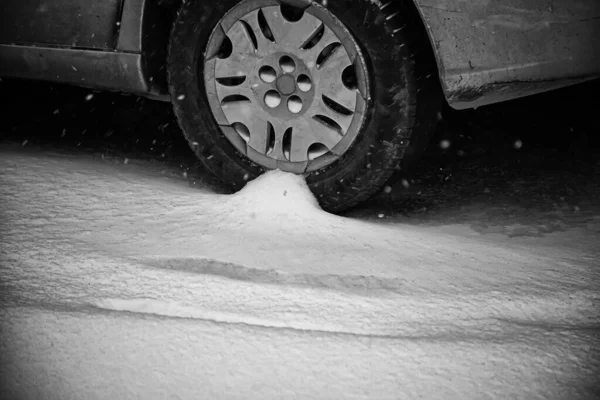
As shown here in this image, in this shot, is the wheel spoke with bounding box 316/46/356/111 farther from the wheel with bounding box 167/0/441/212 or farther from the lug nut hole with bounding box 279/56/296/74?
the lug nut hole with bounding box 279/56/296/74

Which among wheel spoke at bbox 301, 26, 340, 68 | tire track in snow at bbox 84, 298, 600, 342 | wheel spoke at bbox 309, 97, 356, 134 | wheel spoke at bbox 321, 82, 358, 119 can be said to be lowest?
tire track in snow at bbox 84, 298, 600, 342

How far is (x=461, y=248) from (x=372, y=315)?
0.76 metres

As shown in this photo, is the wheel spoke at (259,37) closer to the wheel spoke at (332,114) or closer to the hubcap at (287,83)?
the hubcap at (287,83)

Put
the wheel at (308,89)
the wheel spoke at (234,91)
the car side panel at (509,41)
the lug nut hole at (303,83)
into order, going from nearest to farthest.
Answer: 1. the car side panel at (509,41)
2. the wheel at (308,89)
3. the lug nut hole at (303,83)
4. the wheel spoke at (234,91)

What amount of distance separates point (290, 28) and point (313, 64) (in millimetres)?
189

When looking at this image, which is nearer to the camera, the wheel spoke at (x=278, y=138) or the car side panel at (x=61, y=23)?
the wheel spoke at (x=278, y=138)

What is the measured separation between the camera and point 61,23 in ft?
9.73

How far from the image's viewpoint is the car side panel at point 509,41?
2.33m

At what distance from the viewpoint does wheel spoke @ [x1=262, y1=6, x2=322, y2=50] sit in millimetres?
2605

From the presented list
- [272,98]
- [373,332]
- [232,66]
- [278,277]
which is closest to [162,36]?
[232,66]

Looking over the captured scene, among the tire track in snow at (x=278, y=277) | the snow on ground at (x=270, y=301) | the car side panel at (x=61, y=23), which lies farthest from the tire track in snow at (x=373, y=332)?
the car side panel at (x=61, y=23)

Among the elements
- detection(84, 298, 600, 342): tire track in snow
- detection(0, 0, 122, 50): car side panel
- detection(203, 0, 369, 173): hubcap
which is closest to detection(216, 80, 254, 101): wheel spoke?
detection(203, 0, 369, 173): hubcap

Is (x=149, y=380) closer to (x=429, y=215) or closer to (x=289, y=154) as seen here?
(x=289, y=154)

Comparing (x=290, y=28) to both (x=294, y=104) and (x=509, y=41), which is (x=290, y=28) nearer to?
(x=294, y=104)
